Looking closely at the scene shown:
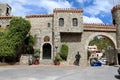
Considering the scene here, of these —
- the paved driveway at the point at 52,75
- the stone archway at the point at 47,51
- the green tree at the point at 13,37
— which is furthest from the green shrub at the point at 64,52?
the paved driveway at the point at 52,75

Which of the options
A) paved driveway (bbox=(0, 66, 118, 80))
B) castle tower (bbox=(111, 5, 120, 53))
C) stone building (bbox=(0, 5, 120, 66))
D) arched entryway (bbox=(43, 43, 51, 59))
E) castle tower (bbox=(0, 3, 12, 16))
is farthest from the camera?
castle tower (bbox=(0, 3, 12, 16))

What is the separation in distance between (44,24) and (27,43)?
13.4 feet

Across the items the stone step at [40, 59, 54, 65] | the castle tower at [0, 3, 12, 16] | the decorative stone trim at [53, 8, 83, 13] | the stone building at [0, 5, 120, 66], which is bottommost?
the stone step at [40, 59, 54, 65]

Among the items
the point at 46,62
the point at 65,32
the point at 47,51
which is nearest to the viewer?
the point at 65,32

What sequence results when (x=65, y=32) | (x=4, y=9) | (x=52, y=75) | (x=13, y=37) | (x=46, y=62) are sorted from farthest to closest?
(x=4, y=9)
(x=46, y=62)
(x=65, y=32)
(x=13, y=37)
(x=52, y=75)

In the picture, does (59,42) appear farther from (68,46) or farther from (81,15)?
(81,15)

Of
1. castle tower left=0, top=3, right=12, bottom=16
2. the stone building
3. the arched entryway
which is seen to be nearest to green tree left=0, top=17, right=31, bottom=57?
the stone building

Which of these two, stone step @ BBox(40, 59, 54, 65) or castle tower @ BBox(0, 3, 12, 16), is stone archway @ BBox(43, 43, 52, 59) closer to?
stone step @ BBox(40, 59, 54, 65)

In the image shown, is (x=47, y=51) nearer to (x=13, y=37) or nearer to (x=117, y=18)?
(x=13, y=37)

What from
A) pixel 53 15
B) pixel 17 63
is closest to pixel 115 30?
pixel 53 15

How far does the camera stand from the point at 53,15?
30844 mm

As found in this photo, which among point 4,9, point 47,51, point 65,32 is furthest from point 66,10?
point 4,9

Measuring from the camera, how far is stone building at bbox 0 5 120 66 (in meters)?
29.7

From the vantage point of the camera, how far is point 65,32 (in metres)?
29.8
